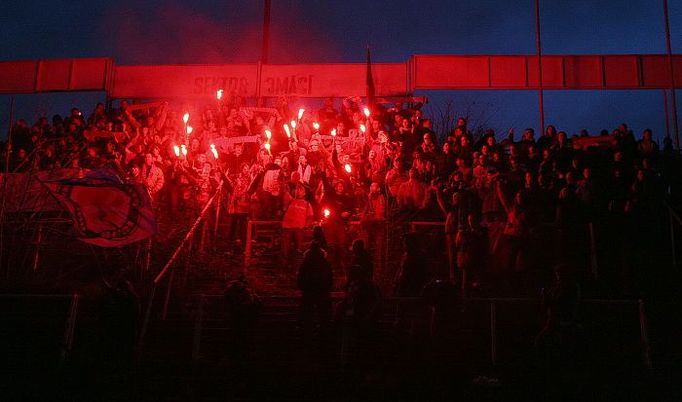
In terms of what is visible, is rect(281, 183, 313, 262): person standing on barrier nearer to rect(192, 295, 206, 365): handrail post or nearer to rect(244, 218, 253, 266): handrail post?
rect(244, 218, 253, 266): handrail post

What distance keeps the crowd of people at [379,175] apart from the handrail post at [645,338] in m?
2.09

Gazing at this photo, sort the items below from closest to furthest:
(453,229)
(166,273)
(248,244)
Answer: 1. (453,229)
2. (166,273)
3. (248,244)

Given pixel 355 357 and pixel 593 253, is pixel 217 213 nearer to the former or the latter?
pixel 355 357

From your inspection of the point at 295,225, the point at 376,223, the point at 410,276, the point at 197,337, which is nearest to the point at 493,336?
the point at 410,276

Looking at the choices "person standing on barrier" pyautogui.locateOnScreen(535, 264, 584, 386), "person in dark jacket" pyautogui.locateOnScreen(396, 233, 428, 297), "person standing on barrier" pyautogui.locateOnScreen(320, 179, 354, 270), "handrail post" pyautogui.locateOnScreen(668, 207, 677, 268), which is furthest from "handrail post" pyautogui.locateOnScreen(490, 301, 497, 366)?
"handrail post" pyautogui.locateOnScreen(668, 207, 677, 268)

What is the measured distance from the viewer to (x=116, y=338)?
379 inches

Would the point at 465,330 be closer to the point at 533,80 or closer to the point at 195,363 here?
the point at 195,363

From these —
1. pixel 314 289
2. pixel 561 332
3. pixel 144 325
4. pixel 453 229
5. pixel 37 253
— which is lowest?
pixel 144 325

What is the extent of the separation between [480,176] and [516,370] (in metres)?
5.44

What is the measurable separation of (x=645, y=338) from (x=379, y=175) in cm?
699

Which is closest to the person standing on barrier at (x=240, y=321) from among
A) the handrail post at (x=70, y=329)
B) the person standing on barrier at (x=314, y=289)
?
the person standing on barrier at (x=314, y=289)

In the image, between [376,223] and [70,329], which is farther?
[376,223]

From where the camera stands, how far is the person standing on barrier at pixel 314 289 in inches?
394

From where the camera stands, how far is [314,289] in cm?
1001
